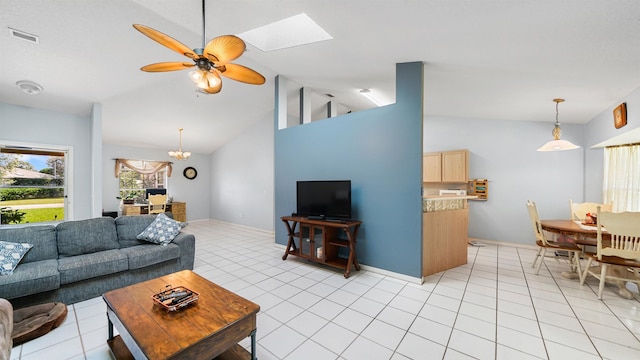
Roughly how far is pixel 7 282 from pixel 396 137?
166 inches

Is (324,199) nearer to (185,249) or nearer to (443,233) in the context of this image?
(443,233)

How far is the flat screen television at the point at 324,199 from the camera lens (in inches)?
139

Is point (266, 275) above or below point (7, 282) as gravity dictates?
below

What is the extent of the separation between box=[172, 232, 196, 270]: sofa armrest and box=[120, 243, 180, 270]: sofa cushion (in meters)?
0.10

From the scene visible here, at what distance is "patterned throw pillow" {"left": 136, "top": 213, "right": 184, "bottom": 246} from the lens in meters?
3.22

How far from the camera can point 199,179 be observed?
8.21 metres

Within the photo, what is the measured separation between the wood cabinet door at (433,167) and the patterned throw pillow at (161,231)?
203 inches

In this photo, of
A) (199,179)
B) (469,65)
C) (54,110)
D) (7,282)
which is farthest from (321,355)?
(199,179)

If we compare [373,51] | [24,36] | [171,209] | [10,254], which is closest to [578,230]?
[373,51]

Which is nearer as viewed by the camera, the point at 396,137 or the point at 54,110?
the point at 396,137

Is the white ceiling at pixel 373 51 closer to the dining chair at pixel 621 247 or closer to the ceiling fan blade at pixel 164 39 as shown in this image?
the ceiling fan blade at pixel 164 39

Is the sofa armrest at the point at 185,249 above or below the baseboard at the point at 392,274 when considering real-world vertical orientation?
above

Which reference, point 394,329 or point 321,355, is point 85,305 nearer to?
point 321,355

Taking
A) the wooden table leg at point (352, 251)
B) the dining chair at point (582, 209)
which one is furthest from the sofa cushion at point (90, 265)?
the dining chair at point (582, 209)
